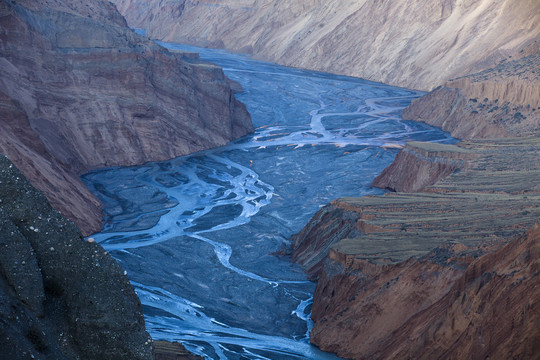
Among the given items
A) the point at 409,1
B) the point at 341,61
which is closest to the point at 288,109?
the point at 341,61

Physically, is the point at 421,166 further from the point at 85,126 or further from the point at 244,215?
the point at 85,126

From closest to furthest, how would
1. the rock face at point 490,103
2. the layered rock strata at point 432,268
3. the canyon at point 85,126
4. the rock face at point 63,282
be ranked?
1. the rock face at point 63,282
2. the canyon at point 85,126
3. the layered rock strata at point 432,268
4. the rock face at point 490,103

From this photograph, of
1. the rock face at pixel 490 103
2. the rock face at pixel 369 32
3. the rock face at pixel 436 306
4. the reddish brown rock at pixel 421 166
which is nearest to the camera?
the rock face at pixel 436 306

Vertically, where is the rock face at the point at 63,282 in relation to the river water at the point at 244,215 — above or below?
above

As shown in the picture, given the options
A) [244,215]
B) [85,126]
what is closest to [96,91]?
[85,126]

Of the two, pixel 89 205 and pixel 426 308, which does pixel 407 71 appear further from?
pixel 426 308

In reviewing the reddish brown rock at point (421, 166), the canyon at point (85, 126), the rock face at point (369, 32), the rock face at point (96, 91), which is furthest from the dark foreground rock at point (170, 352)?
the rock face at point (369, 32)

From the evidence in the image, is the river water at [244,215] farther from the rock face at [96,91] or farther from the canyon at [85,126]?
the canyon at [85,126]
